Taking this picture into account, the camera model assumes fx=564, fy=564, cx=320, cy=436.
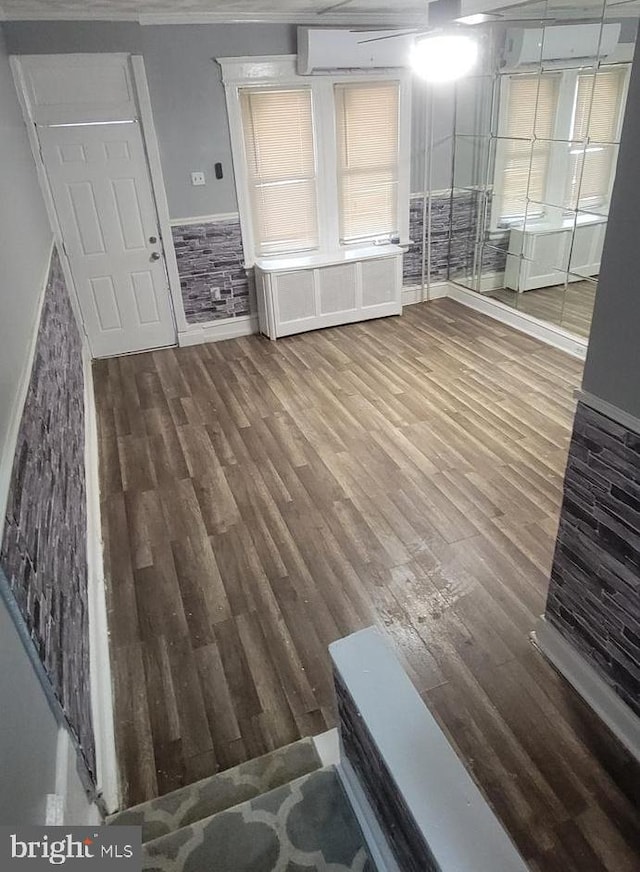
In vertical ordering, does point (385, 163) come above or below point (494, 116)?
below

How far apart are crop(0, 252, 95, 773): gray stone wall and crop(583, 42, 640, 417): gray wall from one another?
167cm

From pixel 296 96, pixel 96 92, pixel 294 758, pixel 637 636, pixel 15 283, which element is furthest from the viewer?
pixel 296 96

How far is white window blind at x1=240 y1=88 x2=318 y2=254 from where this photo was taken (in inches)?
185

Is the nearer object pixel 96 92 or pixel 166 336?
pixel 96 92

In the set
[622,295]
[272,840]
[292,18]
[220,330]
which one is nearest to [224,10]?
[292,18]

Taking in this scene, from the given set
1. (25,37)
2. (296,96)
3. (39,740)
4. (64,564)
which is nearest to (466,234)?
(296,96)

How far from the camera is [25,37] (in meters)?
3.86

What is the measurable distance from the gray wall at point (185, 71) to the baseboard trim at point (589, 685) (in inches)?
166

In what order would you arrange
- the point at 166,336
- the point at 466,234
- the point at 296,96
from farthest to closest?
the point at 466,234 < the point at 166,336 < the point at 296,96

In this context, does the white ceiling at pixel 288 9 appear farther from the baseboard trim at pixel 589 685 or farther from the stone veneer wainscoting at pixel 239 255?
the baseboard trim at pixel 589 685

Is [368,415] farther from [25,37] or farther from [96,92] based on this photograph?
[25,37]

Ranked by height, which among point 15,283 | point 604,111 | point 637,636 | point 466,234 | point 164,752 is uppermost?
point 604,111

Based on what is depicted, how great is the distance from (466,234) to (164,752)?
5.34 m

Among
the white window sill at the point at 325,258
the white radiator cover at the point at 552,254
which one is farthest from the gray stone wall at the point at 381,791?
the white radiator cover at the point at 552,254
